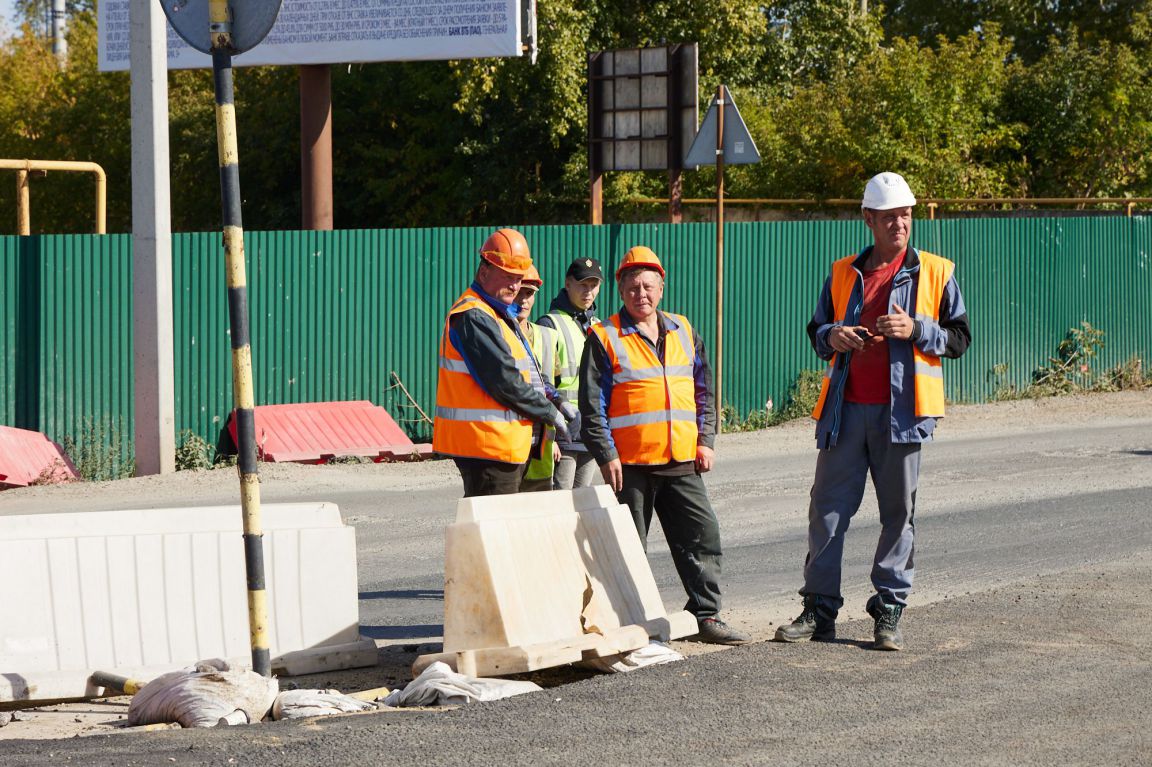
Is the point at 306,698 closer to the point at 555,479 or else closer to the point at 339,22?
the point at 555,479

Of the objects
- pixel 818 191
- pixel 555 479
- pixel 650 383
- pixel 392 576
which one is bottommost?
pixel 392 576

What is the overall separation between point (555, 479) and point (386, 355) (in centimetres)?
728

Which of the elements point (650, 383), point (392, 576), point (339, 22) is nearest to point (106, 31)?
point (339, 22)

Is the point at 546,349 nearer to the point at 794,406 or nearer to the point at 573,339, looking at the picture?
the point at 573,339

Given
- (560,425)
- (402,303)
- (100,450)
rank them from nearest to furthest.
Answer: (560,425)
(100,450)
(402,303)

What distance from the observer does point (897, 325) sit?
259 inches

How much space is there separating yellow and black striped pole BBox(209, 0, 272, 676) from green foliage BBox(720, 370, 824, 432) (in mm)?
11866

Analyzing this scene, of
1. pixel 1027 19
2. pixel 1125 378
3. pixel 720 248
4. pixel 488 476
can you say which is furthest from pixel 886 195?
pixel 1027 19

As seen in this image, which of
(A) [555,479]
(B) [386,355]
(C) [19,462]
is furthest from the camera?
(B) [386,355]

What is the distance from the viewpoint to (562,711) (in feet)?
18.8

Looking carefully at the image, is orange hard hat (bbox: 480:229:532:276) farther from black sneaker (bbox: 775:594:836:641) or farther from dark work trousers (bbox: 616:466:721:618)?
black sneaker (bbox: 775:594:836:641)

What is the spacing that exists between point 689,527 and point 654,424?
54 centimetres

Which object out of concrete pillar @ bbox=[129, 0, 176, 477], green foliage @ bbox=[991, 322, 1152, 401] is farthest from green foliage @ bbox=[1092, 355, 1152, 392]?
concrete pillar @ bbox=[129, 0, 176, 477]

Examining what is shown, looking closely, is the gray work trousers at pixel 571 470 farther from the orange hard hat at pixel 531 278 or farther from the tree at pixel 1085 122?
the tree at pixel 1085 122
